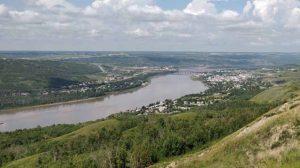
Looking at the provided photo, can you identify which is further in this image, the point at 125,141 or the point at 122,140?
the point at 122,140

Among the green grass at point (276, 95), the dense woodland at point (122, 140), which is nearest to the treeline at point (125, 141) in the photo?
the dense woodland at point (122, 140)

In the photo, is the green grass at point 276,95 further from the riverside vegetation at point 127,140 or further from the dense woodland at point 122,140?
the dense woodland at point 122,140

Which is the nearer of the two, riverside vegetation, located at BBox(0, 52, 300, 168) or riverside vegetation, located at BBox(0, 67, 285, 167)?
riverside vegetation, located at BBox(0, 52, 300, 168)

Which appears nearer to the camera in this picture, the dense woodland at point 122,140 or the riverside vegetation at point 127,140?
the riverside vegetation at point 127,140

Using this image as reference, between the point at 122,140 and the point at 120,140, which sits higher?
the point at 122,140

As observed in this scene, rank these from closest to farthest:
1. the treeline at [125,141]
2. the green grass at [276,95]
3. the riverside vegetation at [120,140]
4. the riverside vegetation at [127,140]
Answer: the riverside vegetation at [127,140] → the treeline at [125,141] → the riverside vegetation at [120,140] → the green grass at [276,95]

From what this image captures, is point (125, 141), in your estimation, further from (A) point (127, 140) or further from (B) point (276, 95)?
(B) point (276, 95)

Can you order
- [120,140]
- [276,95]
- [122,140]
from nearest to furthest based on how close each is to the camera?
[122,140], [120,140], [276,95]

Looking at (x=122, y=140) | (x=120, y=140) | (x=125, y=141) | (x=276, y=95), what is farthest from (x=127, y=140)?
(x=276, y=95)

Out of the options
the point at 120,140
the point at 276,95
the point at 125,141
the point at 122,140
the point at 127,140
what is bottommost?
the point at 120,140

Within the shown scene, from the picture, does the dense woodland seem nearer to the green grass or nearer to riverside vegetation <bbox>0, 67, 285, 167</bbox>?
riverside vegetation <bbox>0, 67, 285, 167</bbox>

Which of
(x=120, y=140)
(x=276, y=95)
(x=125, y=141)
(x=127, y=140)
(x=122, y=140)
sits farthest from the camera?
(x=276, y=95)

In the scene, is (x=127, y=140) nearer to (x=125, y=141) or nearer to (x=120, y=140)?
(x=125, y=141)

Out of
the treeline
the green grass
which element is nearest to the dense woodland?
the treeline
